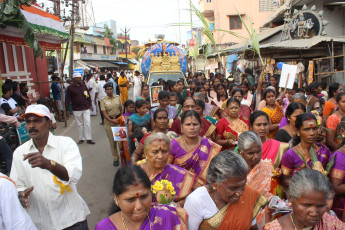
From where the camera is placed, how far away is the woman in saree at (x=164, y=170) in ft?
8.99

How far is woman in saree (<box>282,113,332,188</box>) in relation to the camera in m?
2.90

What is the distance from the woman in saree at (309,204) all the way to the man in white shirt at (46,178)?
1517 mm

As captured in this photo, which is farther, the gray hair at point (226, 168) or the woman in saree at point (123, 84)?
the woman in saree at point (123, 84)

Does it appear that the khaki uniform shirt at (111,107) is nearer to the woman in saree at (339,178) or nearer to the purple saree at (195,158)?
the purple saree at (195,158)

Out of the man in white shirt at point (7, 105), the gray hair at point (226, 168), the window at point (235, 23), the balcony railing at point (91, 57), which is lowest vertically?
the gray hair at point (226, 168)

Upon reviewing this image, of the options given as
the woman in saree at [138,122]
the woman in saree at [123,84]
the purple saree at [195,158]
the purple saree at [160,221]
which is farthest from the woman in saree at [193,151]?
the woman in saree at [123,84]

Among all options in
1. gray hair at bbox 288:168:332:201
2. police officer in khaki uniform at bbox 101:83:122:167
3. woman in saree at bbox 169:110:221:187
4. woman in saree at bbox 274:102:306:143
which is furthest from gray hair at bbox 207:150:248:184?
police officer in khaki uniform at bbox 101:83:122:167

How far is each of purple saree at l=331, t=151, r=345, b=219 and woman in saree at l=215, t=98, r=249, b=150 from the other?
1.66 m

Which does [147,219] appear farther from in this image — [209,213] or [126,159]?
[126,159]

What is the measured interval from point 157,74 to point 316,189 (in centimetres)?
949

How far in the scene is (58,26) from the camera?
33.3ft

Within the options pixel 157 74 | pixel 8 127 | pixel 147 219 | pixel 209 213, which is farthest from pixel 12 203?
pixel 157 74

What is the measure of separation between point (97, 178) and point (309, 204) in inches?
188

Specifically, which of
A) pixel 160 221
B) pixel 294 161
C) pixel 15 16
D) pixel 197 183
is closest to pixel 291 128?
pixel 294 161
